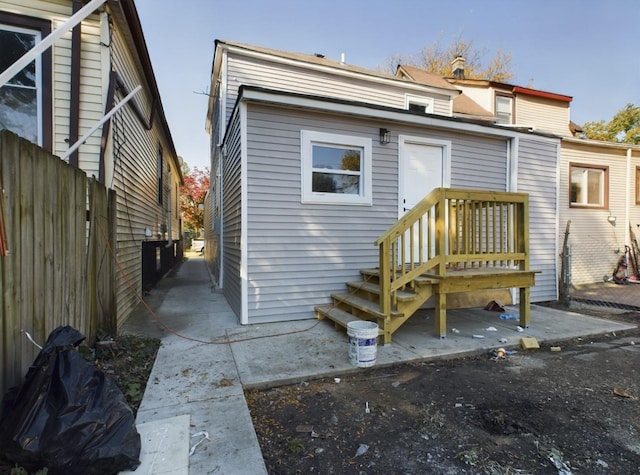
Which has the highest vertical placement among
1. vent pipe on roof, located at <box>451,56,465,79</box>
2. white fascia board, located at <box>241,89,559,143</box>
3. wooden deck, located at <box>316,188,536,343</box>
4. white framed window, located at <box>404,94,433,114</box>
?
vent pipe on roof, located at <box>451,56,465,79</box>

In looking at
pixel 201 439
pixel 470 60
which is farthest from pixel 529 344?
pixel 470 60

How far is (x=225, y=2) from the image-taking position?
8.65 meters

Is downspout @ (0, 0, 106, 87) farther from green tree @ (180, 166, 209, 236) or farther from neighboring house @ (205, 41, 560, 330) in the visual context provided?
green tree @ (180, 166, 209, 236)

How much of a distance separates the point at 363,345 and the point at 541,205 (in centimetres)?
543

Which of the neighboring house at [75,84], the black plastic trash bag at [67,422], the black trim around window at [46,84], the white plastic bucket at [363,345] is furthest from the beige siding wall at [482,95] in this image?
the black plastic trash bag at [67,422]

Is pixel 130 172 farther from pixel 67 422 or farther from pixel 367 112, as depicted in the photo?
pixel 67 422

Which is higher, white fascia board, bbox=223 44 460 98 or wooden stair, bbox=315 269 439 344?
white fascia board, bbox=223 44 460 98

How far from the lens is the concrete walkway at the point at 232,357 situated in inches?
79.2

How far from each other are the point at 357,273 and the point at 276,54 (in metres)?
5.96

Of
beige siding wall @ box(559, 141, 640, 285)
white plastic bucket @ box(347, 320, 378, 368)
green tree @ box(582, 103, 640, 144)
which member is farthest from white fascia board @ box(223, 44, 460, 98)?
green tree @ box(582, 103, 640, 144)

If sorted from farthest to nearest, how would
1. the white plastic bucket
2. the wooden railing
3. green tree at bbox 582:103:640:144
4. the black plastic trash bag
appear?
1. green tree at bbox 582:103:640:144
2. the wooden railing
3. the white plastic bucket
4. the black plastic trash bag

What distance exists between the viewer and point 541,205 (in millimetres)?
6664

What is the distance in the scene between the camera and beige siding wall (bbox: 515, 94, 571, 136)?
38.2 feet

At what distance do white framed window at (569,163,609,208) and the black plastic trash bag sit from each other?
1062cm
